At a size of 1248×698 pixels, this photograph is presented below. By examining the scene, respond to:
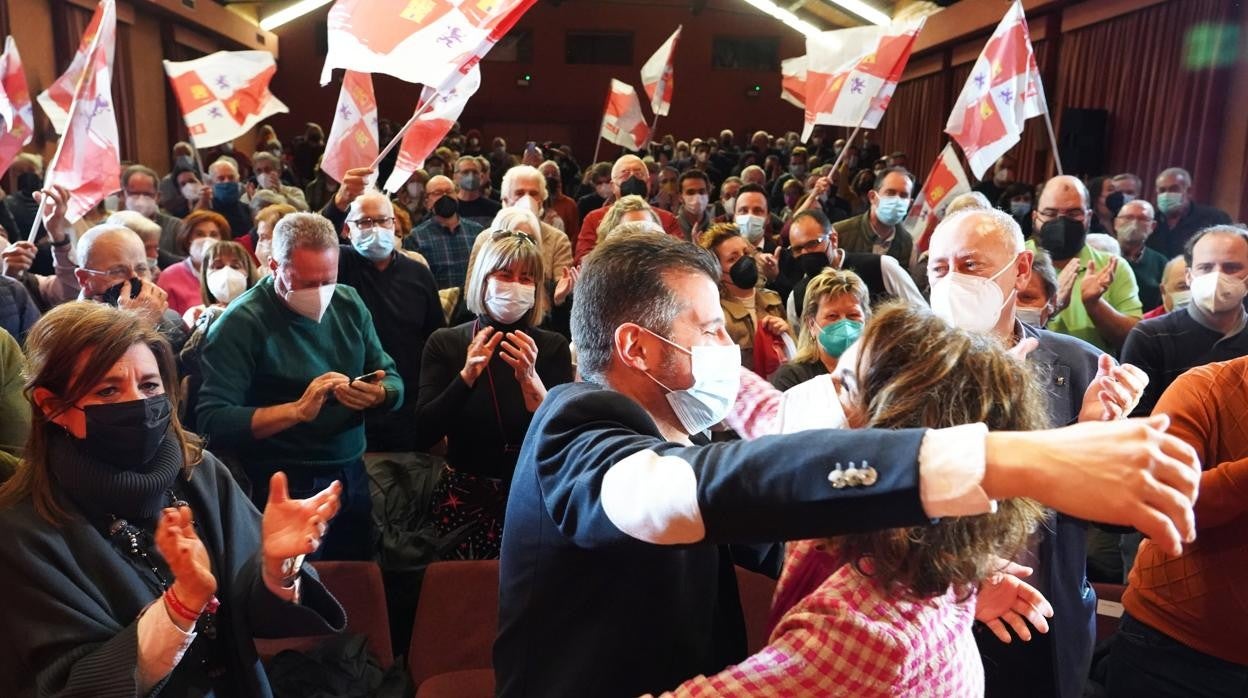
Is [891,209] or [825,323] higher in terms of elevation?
[891,209]

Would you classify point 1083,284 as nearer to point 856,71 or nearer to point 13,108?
point 856,71

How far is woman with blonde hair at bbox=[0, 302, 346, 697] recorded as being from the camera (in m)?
1.63

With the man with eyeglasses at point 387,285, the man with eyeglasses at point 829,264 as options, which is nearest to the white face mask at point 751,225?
the man with eyeglasses at point 829,264

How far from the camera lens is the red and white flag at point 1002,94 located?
5402 mm

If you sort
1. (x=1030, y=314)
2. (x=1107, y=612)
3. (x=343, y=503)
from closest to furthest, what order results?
(x=1107, y=612) → (x=1030, y=314) → (x=343, y=503)

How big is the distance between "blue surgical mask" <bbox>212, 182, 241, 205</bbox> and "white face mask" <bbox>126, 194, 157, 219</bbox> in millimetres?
553

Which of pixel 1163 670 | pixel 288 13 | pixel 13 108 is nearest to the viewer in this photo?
pixel 1163 670

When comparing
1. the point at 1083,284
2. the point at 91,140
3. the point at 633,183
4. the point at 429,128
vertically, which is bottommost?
the point at 1083,284

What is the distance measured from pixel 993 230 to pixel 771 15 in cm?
1972

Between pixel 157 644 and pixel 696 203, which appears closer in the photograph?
pixel 157 644

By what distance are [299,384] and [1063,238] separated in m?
3.33

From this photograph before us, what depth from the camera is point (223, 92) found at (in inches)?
237

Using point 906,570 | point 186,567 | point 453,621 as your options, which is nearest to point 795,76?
point 453,621

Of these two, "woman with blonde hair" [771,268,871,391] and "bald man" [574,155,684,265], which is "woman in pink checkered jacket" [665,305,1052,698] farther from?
"bald man" [574,155,684,265]
